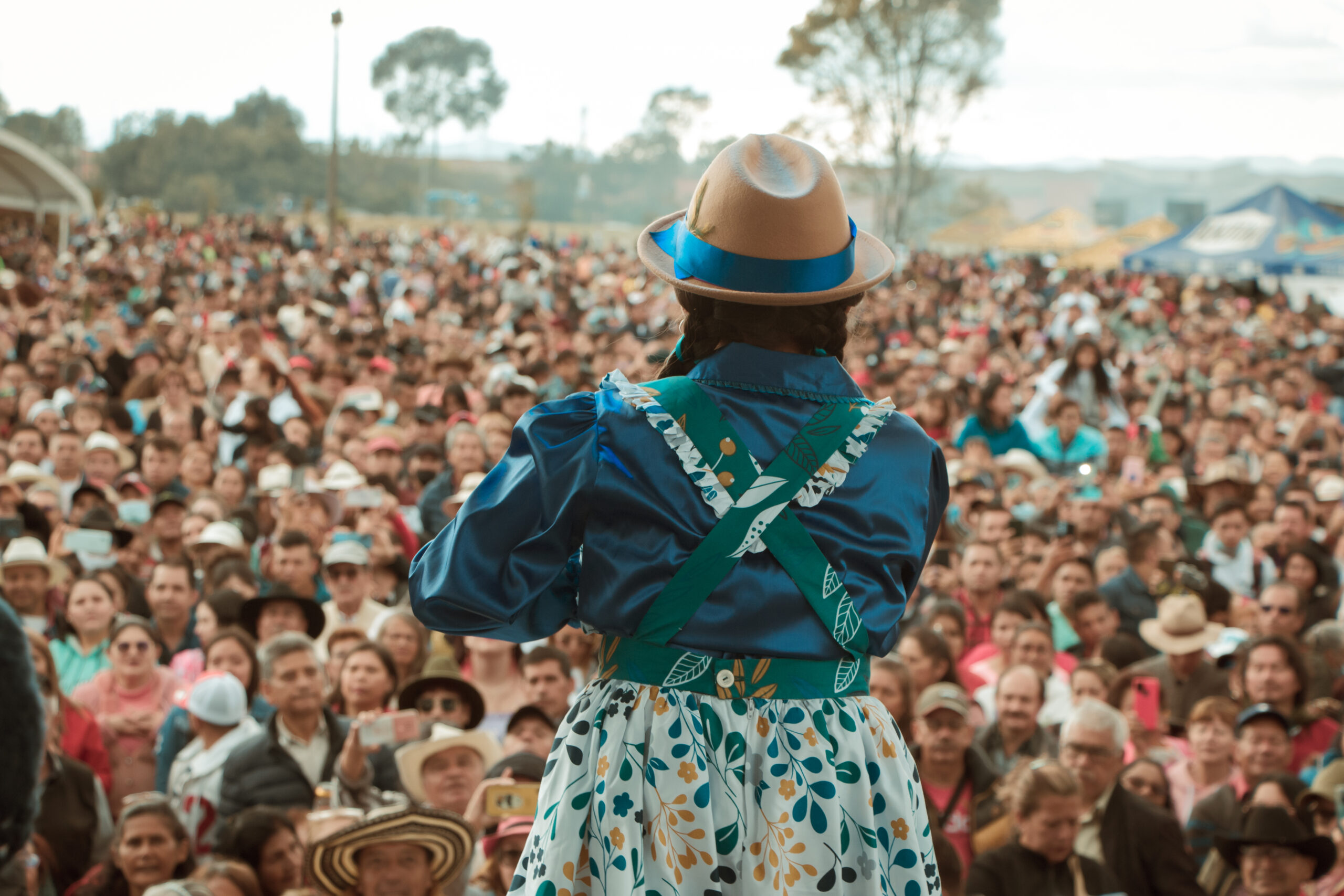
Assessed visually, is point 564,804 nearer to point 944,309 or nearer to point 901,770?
point 901,770

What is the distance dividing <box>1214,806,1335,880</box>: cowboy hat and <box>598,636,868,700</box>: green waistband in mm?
3187

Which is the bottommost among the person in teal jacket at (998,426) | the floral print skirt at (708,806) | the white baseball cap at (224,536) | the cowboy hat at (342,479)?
the white baseball cap at (224,536)

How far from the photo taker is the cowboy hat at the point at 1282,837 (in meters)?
4.43

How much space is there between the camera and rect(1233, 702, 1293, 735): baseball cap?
520 centimetres

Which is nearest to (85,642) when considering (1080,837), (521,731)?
(521,731)

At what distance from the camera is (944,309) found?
78.4ft

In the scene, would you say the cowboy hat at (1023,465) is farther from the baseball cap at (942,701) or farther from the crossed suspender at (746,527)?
the crossed suspender at (746,527)

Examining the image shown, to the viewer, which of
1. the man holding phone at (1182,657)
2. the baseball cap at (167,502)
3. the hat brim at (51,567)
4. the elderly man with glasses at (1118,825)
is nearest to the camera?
the elderly man with glasses at (1118,825)

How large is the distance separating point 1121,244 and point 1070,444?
24.1 m

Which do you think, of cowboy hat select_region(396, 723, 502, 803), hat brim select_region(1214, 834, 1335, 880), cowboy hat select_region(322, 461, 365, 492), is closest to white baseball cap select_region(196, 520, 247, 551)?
cowboy hat select_region(322, 461, 365, 492)

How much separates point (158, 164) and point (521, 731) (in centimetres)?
5599

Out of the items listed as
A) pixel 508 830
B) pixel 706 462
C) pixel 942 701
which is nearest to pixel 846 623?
pixel 706 462

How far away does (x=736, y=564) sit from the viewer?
1.84 metres

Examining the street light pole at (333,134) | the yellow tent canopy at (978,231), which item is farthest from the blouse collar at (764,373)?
the yellow tent canopy at (978,231)
